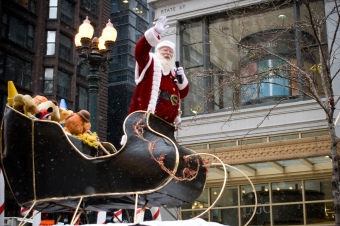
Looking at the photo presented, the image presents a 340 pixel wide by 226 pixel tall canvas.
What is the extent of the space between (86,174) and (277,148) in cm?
908

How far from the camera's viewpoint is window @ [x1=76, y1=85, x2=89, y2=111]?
3781cm

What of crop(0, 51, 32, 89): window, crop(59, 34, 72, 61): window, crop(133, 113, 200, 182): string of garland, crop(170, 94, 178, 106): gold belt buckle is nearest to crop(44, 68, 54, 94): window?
crop(0, 51, 32, 89): window

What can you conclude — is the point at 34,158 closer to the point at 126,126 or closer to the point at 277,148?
the point at 126,126

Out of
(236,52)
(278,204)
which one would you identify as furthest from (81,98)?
(278,204)

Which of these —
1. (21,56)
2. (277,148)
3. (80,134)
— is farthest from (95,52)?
(21,56)

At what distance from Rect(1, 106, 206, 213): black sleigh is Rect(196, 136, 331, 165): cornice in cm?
741

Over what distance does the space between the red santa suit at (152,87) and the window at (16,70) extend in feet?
93.0

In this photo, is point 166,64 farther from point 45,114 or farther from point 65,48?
point 65,48

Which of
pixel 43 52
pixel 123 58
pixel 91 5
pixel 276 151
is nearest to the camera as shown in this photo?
pixel 276 151

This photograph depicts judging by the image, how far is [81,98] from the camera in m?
38.2

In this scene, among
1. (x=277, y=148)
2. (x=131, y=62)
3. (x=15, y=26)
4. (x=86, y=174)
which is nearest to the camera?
(x=86, y=174)

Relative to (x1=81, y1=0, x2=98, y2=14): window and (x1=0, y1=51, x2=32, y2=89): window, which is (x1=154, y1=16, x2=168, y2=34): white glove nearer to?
(x1=0, y1=51, x2=32, y2=89): window

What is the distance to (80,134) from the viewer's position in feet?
20.0

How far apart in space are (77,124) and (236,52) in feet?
36.2
